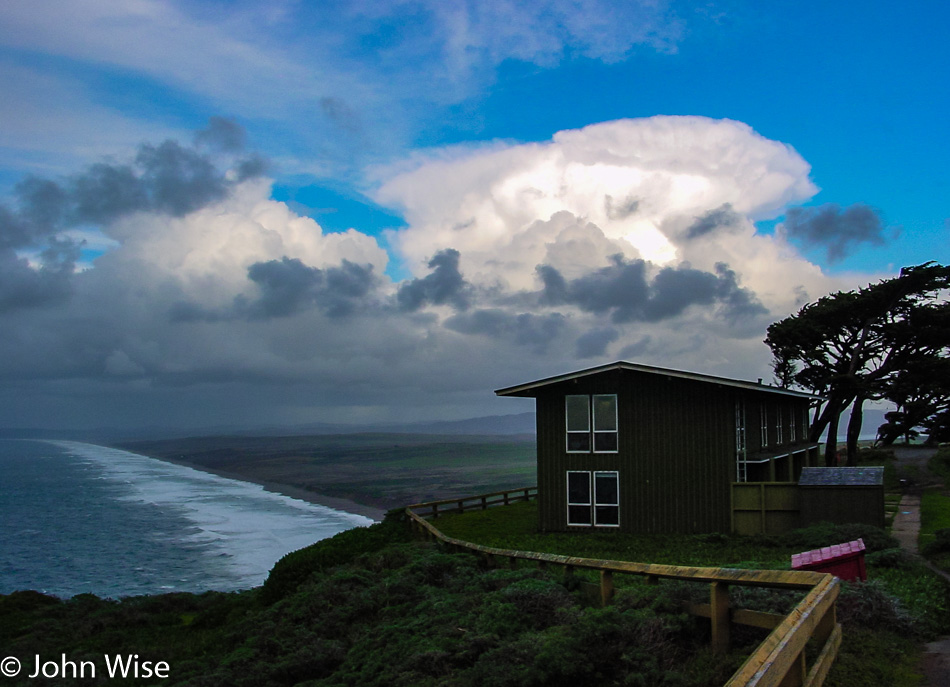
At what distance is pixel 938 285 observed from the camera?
4238 centimetres

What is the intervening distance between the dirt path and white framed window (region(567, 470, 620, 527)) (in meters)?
8.53

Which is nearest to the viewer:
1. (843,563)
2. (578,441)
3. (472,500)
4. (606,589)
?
(606,589)

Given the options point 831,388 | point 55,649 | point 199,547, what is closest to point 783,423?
point 831,388

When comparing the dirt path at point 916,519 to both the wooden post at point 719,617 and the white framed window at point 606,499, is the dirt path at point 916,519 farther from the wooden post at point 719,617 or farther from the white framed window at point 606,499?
the white framed window at point 606,499

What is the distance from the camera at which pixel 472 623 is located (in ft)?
31.3

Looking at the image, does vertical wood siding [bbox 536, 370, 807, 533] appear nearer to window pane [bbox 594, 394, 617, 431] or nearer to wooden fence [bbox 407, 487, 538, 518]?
window pane [bbox 594, 394, 617, 431]

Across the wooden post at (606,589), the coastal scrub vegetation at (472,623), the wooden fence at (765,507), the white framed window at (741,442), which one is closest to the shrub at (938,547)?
the coastal scrub vegetation at (472,623)

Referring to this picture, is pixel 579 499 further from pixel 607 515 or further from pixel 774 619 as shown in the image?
pixel 774 619

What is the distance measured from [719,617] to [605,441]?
18513 mm

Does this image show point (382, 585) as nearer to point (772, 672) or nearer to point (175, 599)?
point (772, 672)

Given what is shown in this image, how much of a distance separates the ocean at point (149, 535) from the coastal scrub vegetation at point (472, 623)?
1553cm

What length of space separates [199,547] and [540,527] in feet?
113

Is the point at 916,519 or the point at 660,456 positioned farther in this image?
the point at 660,456

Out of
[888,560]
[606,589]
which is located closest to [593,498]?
[888,560]
